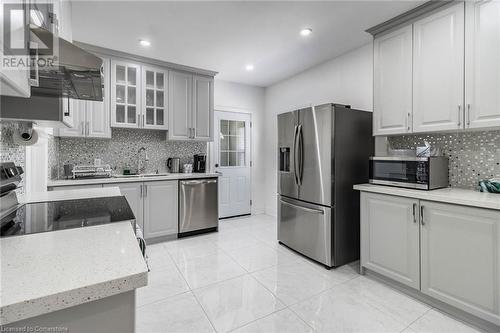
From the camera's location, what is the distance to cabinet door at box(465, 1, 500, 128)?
182cm

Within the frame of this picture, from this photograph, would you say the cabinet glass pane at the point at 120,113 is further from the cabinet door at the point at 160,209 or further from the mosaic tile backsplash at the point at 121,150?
the cabinet door at the point at 160,209

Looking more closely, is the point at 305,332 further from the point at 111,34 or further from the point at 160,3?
the point at 111,34

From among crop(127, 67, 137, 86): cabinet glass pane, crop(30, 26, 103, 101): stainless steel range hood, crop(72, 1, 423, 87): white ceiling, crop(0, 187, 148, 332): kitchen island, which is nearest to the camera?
crop(0, 187, 148, 332): kitchen island

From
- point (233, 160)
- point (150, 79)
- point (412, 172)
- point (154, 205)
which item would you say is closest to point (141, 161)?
point (154, 205)

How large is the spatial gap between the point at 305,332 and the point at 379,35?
2.89 meters

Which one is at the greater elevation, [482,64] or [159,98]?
[159,98]

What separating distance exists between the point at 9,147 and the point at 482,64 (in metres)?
3.42

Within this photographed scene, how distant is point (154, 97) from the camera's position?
11.8 ft

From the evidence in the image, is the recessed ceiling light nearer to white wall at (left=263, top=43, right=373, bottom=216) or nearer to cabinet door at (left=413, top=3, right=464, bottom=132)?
white wall at (left=263, top=43, right=373, bottom=216)

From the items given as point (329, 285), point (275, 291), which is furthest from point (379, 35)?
point (275, 291)

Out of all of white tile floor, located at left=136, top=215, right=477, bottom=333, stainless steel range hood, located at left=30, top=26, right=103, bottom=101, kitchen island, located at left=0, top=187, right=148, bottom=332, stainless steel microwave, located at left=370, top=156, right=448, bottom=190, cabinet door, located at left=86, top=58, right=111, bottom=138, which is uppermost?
cabinet door, located at left=86, top=58, right=111, bottom=138

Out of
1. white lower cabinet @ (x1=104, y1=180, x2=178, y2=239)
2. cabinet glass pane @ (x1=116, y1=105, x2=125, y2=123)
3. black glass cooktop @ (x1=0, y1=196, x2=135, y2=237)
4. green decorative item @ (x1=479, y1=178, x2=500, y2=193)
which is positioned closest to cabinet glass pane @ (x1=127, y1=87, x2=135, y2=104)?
cabinet glass pane @ (x1=116, y1=105, x2=125, y2=123)

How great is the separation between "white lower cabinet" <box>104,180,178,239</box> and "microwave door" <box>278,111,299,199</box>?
154 centimetres

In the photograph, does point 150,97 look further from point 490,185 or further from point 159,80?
point 490,185
